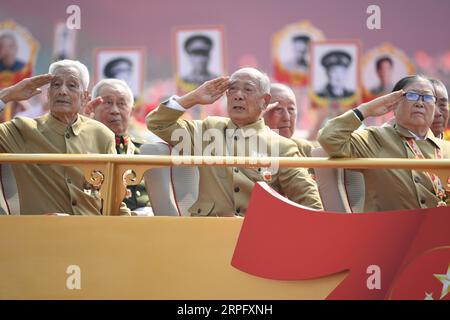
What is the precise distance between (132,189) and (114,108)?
0.55m

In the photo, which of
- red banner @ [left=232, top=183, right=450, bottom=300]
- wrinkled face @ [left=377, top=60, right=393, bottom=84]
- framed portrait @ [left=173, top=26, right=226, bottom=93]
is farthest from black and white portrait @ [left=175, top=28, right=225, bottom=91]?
red banner @ [left=232, top=183, right=450, bottom=300]

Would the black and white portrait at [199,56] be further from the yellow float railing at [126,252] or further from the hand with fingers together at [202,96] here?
the yellow float railing at [126,252]

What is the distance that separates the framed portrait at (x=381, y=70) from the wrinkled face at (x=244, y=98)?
380cm

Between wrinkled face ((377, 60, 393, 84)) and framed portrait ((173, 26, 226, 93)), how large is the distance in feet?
4.93

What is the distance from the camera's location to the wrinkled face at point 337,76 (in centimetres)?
888

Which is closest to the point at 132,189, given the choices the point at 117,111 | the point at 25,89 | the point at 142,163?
the point at 117,111

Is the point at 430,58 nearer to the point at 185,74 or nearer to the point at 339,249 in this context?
the point at 185,74

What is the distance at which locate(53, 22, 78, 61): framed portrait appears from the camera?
9.13m

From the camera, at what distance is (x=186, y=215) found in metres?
5.04

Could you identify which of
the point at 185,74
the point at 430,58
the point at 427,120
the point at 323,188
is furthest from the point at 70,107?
the point at 430,58

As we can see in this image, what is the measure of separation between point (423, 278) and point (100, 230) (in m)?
1.58

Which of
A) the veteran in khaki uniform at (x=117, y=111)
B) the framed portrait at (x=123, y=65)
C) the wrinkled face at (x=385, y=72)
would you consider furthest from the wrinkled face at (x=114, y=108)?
the wrinkled face at (x=385, y=72)

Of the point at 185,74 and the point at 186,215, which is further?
the point at 185,74
